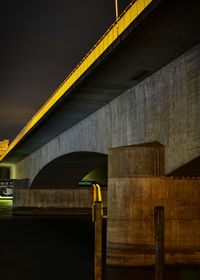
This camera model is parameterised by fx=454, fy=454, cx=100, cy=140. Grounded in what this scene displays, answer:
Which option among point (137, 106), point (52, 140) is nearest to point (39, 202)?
point (52, 140)

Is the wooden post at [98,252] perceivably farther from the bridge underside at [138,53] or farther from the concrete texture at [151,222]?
the bridge underside at [138,53]

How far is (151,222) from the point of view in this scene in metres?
15.1

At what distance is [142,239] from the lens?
49.5 ft

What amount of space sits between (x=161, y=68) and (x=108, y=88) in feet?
11.5

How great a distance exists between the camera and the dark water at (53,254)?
1480 cm

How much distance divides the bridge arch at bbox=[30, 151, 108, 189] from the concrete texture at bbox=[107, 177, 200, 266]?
639 inches

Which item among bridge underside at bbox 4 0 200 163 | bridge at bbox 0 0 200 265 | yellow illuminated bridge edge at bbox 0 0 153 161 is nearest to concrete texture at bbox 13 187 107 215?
yellow illuminated bridge edge at bbox 0 0 153 161

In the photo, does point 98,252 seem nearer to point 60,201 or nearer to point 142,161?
point 142,161

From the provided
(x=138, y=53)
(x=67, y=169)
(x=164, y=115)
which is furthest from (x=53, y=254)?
(x=67, y=169)

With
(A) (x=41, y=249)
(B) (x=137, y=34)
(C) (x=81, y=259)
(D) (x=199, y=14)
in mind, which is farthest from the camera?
(A) (x=41, y=249)

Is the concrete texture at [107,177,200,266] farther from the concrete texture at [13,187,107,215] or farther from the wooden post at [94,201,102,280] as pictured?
the concrete texture at [13,187,107,215]

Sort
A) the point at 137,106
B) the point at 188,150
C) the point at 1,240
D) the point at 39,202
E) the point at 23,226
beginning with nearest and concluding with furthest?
the point at 188,150, the point at 137,106, the point at 1,240, the point at 23,226, the point at 39,202

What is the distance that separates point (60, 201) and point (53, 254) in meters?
20.8

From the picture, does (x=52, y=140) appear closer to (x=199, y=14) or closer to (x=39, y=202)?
(x=39, y=202)
